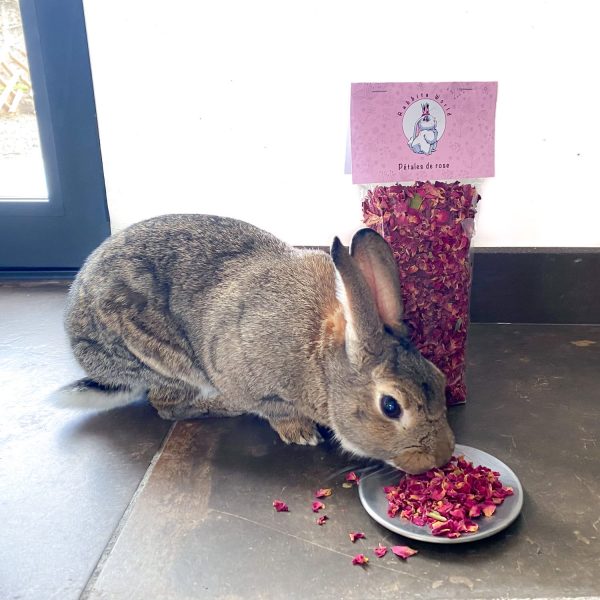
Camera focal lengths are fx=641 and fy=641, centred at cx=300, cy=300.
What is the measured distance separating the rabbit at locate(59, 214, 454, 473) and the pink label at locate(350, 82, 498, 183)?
0.17 m

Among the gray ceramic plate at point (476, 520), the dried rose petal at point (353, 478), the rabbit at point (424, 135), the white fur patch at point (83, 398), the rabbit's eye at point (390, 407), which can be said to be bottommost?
the dried rose petal at point (353, 478)

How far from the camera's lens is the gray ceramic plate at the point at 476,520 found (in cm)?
99

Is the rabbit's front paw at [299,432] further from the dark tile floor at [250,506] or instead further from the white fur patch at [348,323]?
the white fur patch at [348,323]

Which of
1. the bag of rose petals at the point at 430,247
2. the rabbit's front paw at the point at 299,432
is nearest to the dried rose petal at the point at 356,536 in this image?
the rabbit's front paw at the point at 299,432

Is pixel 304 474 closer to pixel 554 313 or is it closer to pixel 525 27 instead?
pixel 554 313

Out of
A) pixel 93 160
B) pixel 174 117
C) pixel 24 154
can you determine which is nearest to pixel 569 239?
pixel 174 117

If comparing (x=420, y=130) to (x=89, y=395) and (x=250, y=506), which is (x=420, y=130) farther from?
(x=89, y=395)

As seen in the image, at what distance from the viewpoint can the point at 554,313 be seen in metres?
1.80

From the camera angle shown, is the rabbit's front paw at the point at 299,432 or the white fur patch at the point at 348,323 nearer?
the white fur patch at the point at 348,323

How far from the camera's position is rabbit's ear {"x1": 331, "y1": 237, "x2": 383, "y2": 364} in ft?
3.59

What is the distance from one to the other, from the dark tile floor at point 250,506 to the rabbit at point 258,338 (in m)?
0.08

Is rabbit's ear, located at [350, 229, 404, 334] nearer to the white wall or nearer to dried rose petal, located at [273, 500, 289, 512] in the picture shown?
dried rose petal, located at [273, 500, 289, 512]

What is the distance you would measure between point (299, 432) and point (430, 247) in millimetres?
456

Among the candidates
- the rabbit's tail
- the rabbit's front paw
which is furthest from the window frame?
the rabbit's front paw
